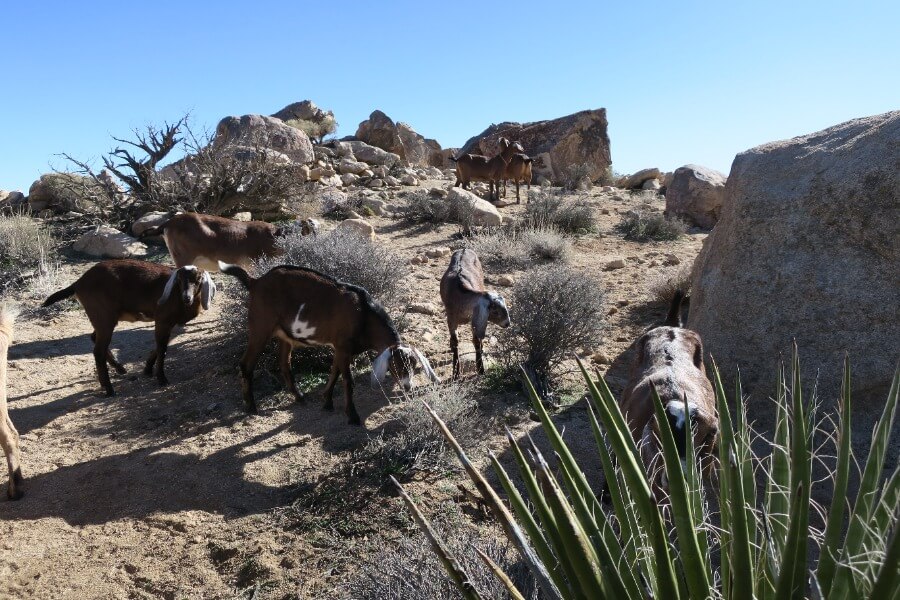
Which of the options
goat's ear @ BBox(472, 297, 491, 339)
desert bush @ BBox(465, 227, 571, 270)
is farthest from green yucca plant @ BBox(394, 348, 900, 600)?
desert bush @ BBox(465, 227, 571, 270)

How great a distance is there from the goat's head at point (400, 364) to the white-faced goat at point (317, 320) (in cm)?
23

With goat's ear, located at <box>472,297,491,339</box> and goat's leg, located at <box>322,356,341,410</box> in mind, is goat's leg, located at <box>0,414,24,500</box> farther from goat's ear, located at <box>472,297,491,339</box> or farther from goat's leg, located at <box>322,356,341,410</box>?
goat's ear, located at <box>472,297,491,339</box>

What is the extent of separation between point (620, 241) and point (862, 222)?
8.48 metres

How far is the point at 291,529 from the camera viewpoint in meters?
3.92

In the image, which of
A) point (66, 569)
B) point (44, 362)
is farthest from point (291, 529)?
point (44, 362)

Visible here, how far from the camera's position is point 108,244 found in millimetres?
11203

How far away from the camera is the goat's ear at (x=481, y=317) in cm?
618

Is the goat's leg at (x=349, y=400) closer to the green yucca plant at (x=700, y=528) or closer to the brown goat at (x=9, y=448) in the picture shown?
the brown goat at (x=9, y=448)

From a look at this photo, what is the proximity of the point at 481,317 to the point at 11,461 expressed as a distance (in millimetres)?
4084

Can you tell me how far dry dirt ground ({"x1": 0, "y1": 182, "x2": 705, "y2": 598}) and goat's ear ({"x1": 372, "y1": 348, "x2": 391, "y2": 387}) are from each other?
0.89 feet

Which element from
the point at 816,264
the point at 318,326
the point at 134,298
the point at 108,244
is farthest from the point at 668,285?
the point at 108,244

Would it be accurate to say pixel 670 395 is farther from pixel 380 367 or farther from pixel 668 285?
pixel 668 285

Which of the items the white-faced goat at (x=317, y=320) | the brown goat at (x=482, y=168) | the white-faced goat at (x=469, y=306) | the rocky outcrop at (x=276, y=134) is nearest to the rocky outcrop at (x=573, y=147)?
the brown goat at (x=482, y=168)

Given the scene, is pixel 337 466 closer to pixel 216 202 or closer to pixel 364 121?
pixel 216 202
